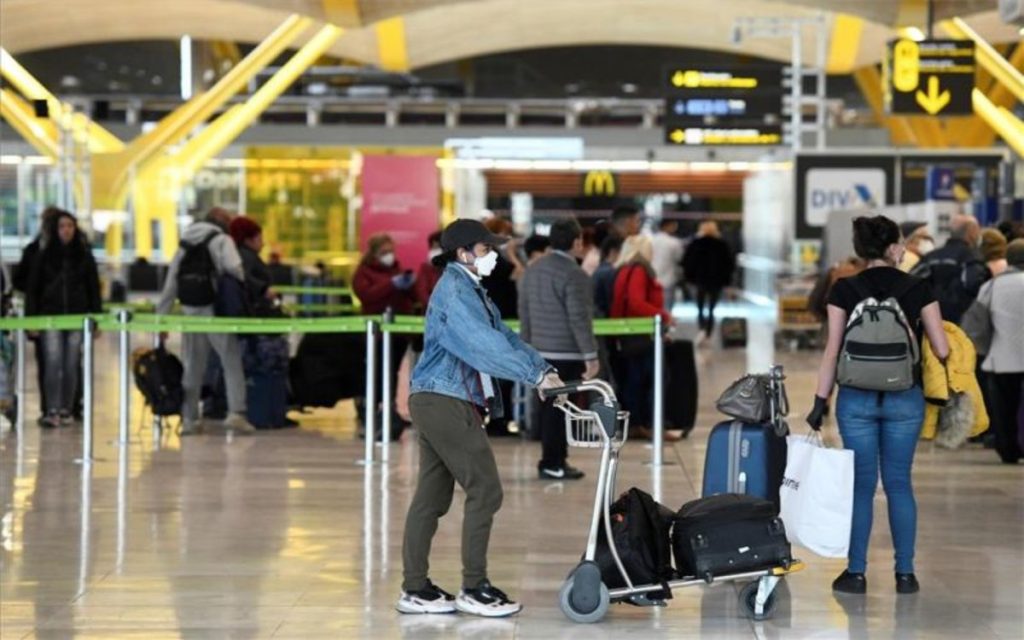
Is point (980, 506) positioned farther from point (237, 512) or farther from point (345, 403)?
point (345, 403)

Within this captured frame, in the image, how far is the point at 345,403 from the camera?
1764cm

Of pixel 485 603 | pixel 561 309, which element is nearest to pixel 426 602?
pixel 485 603

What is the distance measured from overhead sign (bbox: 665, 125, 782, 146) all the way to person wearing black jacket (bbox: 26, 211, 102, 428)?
14.0 meters

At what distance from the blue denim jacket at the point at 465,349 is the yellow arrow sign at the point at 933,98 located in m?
19.0

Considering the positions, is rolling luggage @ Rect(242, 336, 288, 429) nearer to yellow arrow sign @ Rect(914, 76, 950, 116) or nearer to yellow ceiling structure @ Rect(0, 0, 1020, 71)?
yellow arrow sign @ Rect(914, 76, 950, 116)

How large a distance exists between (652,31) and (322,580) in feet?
114

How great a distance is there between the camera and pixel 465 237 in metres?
7.26

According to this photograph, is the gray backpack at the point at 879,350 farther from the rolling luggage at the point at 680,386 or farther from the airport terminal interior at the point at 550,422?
the rolling luggage at the point at 680,386

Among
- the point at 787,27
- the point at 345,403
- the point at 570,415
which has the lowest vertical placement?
the point at 345,403

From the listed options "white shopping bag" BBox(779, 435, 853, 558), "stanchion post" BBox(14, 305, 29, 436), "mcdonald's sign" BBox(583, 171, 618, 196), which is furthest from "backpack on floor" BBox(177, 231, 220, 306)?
"mcdonald's sign" BBox(583, 171, 618, 196)

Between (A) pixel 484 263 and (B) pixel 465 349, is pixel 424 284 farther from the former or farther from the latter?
(B) pixel 465 349

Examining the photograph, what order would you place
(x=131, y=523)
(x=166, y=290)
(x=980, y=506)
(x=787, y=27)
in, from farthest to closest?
(x=787, y=27)
(x=166, y=290)
(x=980, y=506)
(x=131, y=523)

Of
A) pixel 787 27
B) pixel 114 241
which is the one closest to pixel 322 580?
pixel 787 27

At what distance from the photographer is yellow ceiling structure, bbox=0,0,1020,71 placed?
1331 inches
